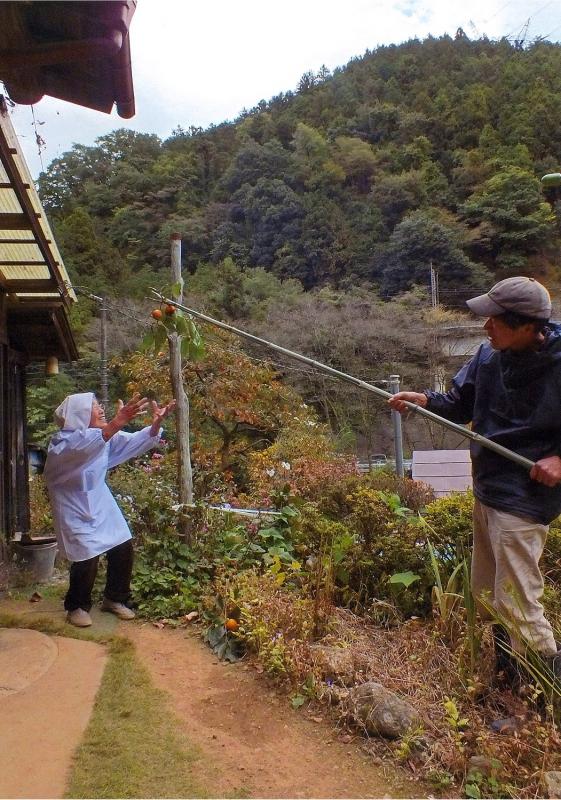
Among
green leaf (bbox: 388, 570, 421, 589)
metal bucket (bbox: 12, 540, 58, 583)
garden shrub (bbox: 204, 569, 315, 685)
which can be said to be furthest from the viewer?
metal bucket (bbox: 12, 540, 58, 583)

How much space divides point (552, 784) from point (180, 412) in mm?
3091

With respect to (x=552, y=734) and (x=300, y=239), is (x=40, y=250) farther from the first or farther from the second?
(x=300, y=239)

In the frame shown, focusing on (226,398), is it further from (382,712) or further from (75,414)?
(382,712)

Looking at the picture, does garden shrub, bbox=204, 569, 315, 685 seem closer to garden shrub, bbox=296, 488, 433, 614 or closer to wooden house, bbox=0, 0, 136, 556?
garden shrub, bbox=296, 488, 433, 614

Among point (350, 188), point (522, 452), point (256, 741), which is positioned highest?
point (350, 188)

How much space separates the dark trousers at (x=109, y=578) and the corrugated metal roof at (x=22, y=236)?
1931 mm

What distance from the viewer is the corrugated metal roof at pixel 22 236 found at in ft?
9.57

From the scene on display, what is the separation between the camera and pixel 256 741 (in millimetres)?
2430

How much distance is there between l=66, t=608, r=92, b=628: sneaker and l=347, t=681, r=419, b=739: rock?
1.78 meters

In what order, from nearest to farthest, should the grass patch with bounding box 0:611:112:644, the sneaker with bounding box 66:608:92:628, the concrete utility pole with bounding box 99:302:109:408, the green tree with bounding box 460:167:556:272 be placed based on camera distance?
1. the grass patch with bounding box 0:611:112:644
2. the sneaker with bounding box 66:608:92:628
3. the concrete utility pole with bounding box 99:302:109:408
4. the green tree with bounding box 460:167:556:272

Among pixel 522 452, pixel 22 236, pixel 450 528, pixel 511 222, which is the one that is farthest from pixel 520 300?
pixel 511 222

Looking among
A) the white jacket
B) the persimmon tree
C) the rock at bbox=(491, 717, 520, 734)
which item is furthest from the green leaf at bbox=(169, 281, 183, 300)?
the persimmon tree

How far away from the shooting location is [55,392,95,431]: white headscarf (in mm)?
3639

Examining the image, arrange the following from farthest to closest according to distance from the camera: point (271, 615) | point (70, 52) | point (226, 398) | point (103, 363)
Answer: point (103, 363) → point (226, 398) → point (271, 615) → point (70, 52)
